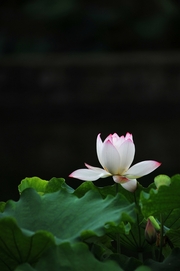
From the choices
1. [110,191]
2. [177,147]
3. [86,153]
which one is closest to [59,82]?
[86,153]

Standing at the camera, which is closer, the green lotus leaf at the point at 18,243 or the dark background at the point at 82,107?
the green lotus leaf at the point at 18,243

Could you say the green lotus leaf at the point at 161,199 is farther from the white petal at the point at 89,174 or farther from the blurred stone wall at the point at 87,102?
the blurred stone wall at the point at 87,102

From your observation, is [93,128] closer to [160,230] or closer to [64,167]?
[64,167]

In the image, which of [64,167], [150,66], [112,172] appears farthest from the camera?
[150,66]

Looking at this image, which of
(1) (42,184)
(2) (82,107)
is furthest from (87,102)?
(1) (42,184)

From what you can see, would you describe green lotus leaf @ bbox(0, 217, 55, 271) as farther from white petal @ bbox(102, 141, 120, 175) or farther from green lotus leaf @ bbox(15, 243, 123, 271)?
white petal @ bbox(102, 141, 120, 175)

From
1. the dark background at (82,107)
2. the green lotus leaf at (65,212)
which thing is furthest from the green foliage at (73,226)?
the dark background at (82,107)
